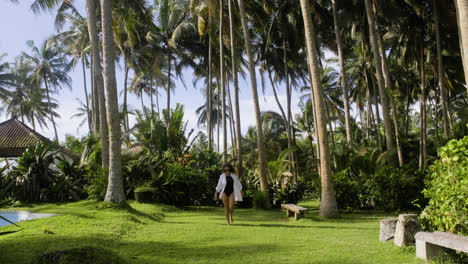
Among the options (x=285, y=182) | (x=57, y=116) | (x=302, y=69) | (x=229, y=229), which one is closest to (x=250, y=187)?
(x=285, y=182)

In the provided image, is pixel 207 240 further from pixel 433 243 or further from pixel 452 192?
pixel 452 192

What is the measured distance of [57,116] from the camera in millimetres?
58000

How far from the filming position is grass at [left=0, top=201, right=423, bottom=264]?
5867 mm

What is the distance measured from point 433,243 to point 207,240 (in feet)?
12.1

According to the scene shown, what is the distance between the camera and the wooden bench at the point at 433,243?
15.8 feet

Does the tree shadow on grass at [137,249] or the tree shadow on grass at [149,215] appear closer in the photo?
the tree shadow on grass at [137,249]

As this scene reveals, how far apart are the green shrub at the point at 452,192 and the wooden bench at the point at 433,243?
0.41m

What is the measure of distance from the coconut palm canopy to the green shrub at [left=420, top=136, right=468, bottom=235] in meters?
20.4

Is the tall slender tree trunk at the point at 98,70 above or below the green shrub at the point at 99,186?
above

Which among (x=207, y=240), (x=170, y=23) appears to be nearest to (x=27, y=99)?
(x=170, y=23)

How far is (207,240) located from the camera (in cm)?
744

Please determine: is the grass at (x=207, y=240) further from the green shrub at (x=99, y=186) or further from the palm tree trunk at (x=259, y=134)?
the green shrub at (x=99, y=186)

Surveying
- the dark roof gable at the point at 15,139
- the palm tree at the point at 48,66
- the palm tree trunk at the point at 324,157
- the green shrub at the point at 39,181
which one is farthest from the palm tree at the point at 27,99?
the palm tree trunk at the point at 324,157

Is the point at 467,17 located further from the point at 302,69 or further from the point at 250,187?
the point at 302,69
